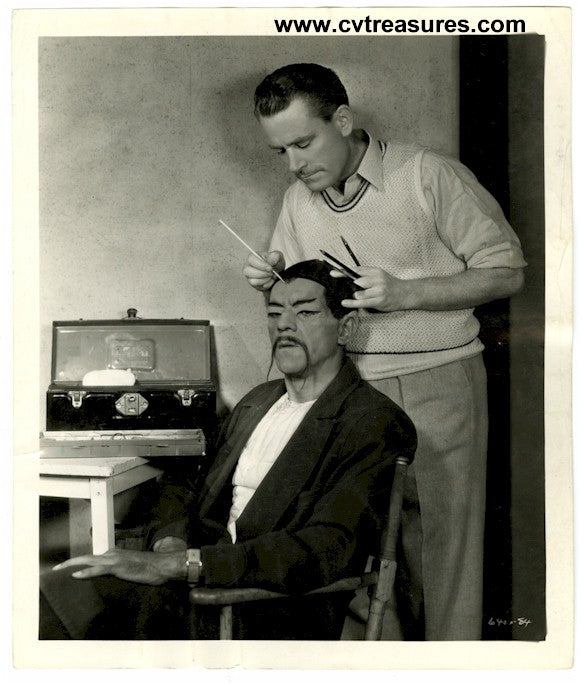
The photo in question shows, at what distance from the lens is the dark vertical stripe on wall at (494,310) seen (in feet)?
7.32

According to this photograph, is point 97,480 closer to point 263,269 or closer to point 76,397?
point 76,397

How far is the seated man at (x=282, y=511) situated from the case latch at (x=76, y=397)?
413 mm

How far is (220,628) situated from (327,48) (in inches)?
64.0

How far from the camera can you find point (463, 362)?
2.24 meters

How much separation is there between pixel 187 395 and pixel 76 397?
0.31 metres

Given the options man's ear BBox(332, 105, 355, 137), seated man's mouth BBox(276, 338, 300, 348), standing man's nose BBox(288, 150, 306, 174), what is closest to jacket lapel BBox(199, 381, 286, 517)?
seated man's mouth BBox(276, 338, 300, 348)

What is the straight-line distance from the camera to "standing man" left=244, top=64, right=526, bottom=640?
220cm

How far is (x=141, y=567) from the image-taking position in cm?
195

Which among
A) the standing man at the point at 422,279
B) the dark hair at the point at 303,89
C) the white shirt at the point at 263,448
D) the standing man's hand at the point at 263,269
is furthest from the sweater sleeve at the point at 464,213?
the white shirt at the point at 263,448

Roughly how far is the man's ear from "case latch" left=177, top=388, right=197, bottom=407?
2.79 ft

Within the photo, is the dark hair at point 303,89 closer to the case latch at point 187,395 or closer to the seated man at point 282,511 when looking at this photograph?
the seated man at point 282,511

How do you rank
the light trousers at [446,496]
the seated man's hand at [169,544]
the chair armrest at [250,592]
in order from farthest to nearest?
the light trousers at [446,496] → the seated man's hand at [169,544] → the chair armrest at [250,592]

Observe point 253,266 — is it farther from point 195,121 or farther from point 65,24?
point 65,24

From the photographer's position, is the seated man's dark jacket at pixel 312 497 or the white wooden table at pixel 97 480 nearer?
the seated man's dark jacket at pixel 312 497
